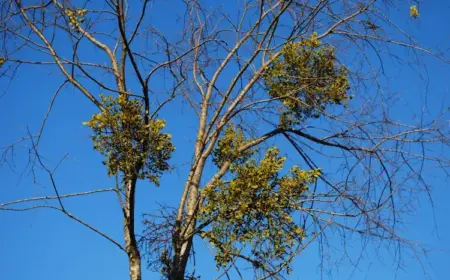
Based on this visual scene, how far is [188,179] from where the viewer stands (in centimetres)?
561

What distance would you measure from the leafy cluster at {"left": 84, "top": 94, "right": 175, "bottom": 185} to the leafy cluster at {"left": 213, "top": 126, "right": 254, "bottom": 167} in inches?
36.4

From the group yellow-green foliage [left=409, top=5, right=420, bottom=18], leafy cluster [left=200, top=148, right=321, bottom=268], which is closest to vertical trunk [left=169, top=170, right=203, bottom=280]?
leafy cluster [left=200, top=148, right=321, bottom=268]

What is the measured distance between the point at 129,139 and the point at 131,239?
74cm

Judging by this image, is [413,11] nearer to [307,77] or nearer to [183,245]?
[307,77]

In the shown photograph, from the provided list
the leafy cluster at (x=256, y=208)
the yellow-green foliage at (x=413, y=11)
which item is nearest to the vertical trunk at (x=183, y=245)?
the leafy cluster at (x=256, y=208)

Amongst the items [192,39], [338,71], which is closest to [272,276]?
[338,71]

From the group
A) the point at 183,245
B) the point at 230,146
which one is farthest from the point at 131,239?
the point at 230,146

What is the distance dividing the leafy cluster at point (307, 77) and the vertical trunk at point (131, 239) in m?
1.59

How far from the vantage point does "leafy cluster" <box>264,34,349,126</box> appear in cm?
578

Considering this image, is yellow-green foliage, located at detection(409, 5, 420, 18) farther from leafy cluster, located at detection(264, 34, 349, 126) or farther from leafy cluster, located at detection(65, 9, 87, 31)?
leafy cluster, located at detection(65, 9, 87, 31)

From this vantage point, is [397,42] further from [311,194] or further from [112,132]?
[112,132]

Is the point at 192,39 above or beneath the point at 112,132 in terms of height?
above

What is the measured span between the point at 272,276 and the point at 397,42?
2.22 metres

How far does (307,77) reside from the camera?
5.79 meters
